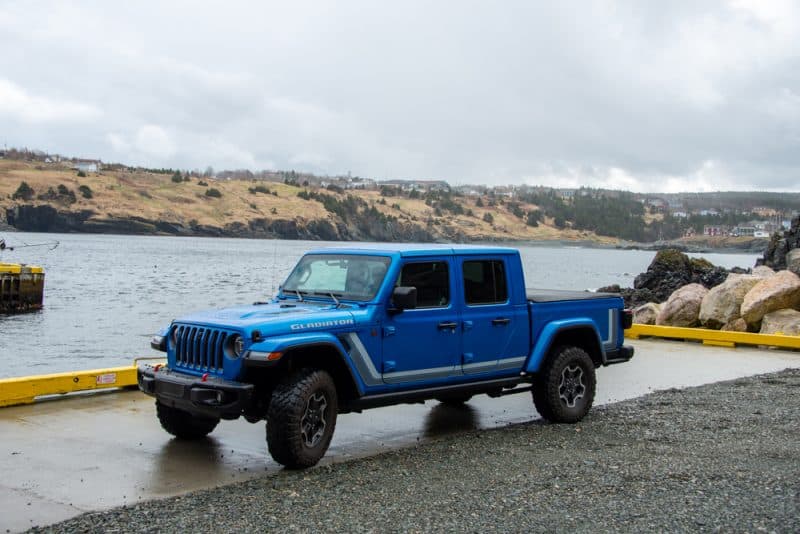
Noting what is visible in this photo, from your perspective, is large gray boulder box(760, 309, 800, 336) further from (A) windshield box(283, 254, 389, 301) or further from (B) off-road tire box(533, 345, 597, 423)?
(A) windshield box(283, 254, 389, 301)

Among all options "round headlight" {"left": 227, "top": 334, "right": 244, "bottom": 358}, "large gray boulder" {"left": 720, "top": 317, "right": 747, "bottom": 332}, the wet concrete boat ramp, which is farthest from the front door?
"large gray boulder" {"left": 720, "top": 317, "right": 747, "bottom": 332}

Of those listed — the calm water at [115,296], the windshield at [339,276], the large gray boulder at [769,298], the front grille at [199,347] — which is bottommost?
the calm water at [115,296]

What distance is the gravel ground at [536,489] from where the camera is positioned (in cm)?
589

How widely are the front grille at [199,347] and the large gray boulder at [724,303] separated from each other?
15.0 metres

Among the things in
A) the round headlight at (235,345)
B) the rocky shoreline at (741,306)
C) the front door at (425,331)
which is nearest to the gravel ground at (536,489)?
the front door at (425,331)

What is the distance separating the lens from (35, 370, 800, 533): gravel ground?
19.3ft

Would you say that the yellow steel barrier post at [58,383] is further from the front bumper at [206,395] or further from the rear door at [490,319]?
the rear door at [490,319]

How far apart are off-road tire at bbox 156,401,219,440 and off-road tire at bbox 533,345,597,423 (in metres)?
3.44

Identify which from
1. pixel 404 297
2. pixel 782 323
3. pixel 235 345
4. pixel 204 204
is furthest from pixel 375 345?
pixel 204 204

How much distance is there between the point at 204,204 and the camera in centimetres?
16775

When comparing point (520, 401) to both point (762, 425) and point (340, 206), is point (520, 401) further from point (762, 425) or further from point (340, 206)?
point (340, 206)

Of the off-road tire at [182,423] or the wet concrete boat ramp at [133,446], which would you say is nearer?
the wet concrete boat ramp at [133,446]

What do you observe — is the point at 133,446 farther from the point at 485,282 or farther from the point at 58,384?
the point at 485,282

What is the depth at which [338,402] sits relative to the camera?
777 centimetres
